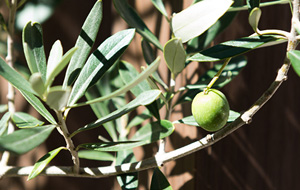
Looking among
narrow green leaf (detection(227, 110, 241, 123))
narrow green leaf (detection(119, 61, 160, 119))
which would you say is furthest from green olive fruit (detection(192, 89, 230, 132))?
narrow green leaf (detection(119, 61, 160, 119))

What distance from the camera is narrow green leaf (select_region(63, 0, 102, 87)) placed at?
22.1 inches

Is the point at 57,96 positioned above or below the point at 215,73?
above

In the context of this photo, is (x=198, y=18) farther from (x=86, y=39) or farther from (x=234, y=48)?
(x=86, y=39)

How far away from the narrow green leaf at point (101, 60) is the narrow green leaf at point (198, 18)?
0.23 feet

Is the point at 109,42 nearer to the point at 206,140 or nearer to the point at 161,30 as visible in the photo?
the point at 206,140

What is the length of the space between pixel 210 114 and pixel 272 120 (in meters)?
0.53

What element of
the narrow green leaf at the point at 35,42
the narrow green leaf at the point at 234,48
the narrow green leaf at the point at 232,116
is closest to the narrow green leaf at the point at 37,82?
the narrow green leaf at the point at 35,42

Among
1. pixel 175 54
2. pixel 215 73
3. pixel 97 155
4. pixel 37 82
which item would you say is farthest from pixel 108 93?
pixel 37 82

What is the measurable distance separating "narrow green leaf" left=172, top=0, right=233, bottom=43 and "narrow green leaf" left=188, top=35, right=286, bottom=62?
4cm

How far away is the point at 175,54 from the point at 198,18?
62 mm

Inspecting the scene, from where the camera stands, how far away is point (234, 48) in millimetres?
533

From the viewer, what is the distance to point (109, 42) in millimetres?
555

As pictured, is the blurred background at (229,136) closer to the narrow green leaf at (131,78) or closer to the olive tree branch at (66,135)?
the narrow green leaf at (131,78)

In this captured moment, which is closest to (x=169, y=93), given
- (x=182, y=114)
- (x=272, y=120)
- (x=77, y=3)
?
(x=182, y=114)
